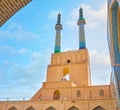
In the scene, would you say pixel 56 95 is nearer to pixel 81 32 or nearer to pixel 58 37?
pixel 58 37

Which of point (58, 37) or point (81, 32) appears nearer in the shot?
point (81, 32)

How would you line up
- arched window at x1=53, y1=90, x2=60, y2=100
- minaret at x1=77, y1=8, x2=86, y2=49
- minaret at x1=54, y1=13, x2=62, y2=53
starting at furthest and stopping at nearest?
minaret at x1=54, y1=13, x2=62, y2=53
minaret at x1=77, y1=8, x2=86, y2=49
arched window at x1=53, y1=90, x2=60, y2=100

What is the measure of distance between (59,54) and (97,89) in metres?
9.47

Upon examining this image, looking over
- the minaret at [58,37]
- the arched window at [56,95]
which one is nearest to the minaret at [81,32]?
the minaret at [58,37]

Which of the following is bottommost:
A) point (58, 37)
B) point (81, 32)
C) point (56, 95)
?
point (56, 95)

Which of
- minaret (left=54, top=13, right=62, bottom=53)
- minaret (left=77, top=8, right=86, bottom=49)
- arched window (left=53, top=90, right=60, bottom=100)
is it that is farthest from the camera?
minaret (left=54, top=13, right=62, bottom=53)

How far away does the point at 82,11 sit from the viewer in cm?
3669

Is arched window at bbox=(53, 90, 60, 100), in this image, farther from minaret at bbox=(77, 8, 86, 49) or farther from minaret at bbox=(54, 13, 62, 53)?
minaret at bbox=(77, 8, 86, 49)

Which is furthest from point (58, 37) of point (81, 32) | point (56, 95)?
point (56, 95)

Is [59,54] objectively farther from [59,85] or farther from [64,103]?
[64,103]

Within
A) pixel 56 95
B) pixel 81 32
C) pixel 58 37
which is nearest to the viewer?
pixel 56 95

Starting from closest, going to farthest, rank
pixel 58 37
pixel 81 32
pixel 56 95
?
pixel 56 95 < pixel 81 32 < pixel 58 37

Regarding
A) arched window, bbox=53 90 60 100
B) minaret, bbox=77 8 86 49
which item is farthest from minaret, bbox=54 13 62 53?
arched window, bbox=53 90 60 100

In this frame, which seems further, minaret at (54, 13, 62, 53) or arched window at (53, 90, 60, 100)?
minaret at (54, 13, 62, 53)
